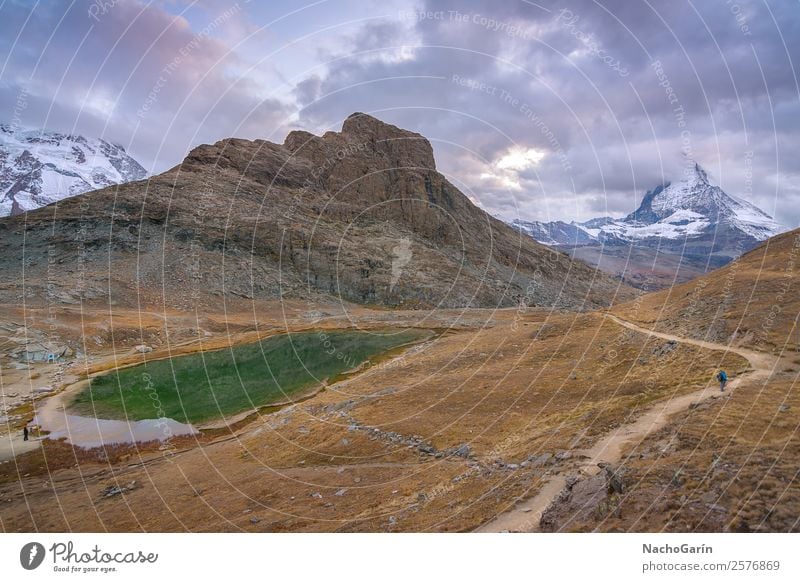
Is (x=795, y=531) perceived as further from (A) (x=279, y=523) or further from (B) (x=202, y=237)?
(B) (x=202, y=237)

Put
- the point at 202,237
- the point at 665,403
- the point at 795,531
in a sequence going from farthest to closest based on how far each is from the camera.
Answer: the point at 202,237, the point at 665,403, the point at 795,531

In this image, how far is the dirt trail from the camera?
502 inches

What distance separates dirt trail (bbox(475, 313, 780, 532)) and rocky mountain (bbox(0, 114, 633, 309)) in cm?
10760

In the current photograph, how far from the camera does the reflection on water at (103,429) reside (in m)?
33.3

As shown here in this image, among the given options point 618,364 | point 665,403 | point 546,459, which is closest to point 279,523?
point 546,459

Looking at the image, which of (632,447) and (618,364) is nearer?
(632,447)

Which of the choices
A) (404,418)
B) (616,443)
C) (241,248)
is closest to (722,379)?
(616,443)

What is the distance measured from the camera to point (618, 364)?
32.2m

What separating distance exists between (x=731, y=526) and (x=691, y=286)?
4653 centimetres

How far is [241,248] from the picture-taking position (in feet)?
463

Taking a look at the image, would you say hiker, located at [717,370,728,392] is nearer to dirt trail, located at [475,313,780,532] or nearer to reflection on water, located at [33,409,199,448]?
dirt trail, located at [475,313,780,532]

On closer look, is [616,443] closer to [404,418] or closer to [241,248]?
[404,418]

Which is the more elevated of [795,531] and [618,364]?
[618,364]

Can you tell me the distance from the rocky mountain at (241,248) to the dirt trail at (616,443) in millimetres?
107601
